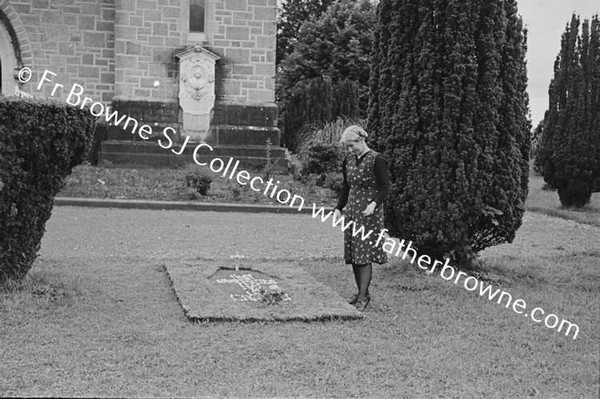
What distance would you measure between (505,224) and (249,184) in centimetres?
817

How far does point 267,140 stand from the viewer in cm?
1756

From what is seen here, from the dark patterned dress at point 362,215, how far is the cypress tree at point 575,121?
11.0m

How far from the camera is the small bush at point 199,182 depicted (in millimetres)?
13789

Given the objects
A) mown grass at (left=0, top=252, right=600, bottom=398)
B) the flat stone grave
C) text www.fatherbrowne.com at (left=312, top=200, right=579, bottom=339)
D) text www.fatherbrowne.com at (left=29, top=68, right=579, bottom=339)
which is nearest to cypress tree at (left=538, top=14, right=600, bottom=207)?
text www.fatherbrowne.com at (left=29, top=68, right=579, bottom=339)

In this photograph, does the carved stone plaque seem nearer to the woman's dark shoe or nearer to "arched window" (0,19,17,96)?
"arched window" (0,19,17,96)

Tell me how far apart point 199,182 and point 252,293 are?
748 cm

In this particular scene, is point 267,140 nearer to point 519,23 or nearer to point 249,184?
point 249,184

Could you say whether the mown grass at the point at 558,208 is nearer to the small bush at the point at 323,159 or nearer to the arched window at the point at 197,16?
the small bush at the point at 323,159

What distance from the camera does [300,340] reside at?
5.26 meters

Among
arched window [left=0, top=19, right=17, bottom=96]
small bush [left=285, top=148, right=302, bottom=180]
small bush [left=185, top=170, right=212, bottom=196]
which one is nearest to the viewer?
small bush [left=185, top=170, right=212, bottom=196]

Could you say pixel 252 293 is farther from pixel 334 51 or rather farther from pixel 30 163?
pixel 334 51

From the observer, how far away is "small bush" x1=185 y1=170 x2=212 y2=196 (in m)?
13.8

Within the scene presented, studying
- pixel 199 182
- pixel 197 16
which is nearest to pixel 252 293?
pixel 199 182

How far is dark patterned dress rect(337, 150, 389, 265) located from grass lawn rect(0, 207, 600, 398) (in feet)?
1.59
